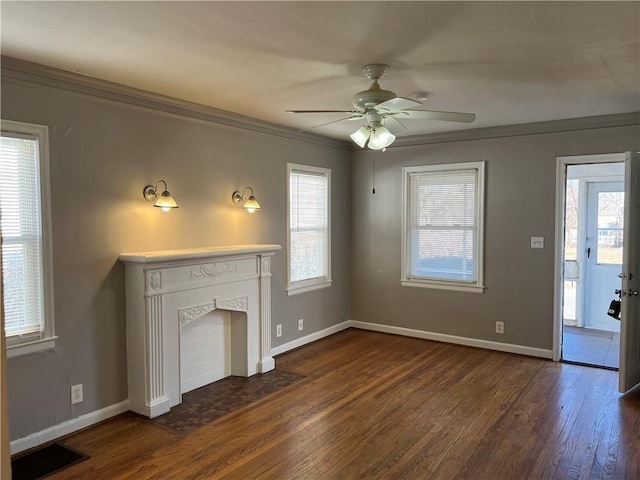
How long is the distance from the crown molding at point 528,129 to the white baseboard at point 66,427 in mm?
4065

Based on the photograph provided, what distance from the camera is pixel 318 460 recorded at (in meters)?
2.89

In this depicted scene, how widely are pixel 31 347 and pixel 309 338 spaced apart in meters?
3.07

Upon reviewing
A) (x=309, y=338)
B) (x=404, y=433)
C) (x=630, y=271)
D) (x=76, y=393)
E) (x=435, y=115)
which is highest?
(x=435, y=115)

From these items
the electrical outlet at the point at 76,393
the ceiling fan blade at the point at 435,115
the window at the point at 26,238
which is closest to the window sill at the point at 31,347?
the window at the point at 26,238

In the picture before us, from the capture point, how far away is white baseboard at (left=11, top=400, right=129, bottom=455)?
2980 millimetres

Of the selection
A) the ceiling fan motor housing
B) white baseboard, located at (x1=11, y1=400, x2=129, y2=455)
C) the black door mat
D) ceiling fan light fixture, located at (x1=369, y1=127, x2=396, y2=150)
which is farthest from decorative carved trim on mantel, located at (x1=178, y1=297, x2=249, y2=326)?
the ceiling fan motor housing

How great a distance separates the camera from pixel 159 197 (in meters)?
3.78

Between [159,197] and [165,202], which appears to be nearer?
[165,202]

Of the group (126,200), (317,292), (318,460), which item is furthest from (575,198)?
(126,200)

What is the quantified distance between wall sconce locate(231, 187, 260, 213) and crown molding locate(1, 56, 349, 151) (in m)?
0.63

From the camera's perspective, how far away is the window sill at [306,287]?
5203mm

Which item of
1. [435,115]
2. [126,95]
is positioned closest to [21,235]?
[126,95]

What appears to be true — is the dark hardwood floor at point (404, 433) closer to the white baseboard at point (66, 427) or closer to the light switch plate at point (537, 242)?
the white baseboard at point (66, 427)

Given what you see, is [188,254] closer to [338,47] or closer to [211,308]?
[211,308]
